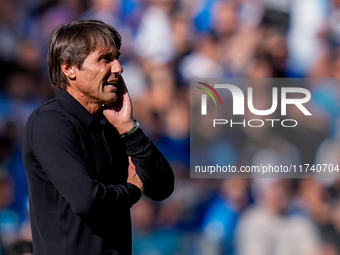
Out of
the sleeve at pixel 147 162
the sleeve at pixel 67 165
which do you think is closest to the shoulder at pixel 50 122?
the sleeve at pixel 67 165

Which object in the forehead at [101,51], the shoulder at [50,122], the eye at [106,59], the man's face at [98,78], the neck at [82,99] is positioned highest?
→ the forehead at [101,51]

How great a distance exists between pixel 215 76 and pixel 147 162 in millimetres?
1795

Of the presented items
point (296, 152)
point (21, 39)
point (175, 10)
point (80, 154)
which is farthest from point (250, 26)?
point (80, 154)

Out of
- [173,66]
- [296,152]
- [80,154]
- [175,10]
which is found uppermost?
[175,10]

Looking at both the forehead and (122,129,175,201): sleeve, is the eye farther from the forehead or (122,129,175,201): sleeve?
(122,129,175,201): sleeve

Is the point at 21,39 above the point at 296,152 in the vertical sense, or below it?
above

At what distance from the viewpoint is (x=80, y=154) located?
1403 millimetres

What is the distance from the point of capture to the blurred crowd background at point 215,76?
322 centimetres

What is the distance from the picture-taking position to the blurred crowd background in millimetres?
3221

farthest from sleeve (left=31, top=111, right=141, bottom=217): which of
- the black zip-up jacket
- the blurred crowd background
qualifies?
the blurred crowd background

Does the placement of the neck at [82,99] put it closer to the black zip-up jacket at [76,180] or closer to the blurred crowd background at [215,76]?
the black zip-up jacket at [76,180]

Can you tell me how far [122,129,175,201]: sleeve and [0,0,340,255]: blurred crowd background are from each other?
161 cm

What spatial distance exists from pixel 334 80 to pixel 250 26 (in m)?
0.76

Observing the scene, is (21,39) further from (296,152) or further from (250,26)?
(296,152)
